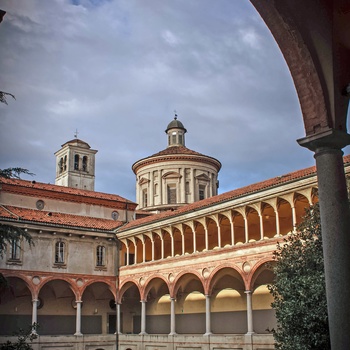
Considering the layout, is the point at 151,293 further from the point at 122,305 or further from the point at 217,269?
the point at 217,269

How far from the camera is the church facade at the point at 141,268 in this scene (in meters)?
25.1

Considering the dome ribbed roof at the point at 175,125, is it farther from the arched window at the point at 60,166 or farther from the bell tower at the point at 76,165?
the arched window at the point at 60,166

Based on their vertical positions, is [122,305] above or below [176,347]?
above

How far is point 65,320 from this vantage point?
31.5 meters

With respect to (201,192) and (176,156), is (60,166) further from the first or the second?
(201,192)

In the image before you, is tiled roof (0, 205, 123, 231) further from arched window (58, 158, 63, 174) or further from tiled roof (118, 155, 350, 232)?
arched window (58, 158, 63, 174)

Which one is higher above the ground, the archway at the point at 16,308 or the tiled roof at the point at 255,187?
the tiled roof at the point at 255,187

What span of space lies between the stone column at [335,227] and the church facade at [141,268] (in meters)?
16.5

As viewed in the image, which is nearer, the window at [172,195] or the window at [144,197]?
the window at [172,195]

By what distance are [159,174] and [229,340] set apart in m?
18.0

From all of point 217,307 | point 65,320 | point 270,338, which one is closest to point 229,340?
point 270,338

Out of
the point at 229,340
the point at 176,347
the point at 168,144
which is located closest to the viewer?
the point at 229,340

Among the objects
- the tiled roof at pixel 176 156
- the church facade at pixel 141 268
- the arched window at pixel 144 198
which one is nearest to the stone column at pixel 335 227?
the church facade at pixel 141 268

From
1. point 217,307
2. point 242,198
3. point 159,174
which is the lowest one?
point 217,307
